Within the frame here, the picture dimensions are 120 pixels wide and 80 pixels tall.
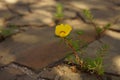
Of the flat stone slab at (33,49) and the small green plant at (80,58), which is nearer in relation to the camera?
the small green plant at (80,58)

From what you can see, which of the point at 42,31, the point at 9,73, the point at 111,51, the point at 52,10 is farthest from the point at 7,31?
the point at 111,51

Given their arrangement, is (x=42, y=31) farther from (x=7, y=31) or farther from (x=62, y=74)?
(x=62, y=74)

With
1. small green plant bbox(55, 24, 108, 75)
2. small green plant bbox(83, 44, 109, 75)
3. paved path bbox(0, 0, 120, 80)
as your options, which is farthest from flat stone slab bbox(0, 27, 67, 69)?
small green plant bbox(83, 44, 109, 75)

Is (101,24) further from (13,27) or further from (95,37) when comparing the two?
(13,27)

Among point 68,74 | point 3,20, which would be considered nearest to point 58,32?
point 68,74

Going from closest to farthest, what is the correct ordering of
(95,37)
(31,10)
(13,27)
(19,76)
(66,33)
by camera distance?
(66,33) < (19,76) < (95,37) < (13,27) < (31,10)

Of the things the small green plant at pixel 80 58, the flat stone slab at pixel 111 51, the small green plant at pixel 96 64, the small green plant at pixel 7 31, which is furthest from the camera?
the small green plant at pixel 7 31

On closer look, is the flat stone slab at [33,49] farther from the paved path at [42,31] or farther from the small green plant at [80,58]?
the small green plant at [80,58]

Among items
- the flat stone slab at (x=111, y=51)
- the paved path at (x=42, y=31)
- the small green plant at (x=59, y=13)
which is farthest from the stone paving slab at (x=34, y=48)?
the small green plant at (x=59, y=13)
